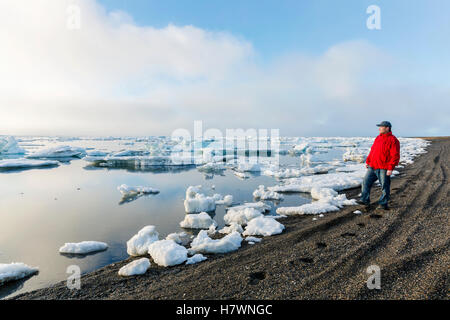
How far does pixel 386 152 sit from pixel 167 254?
431 centimetres

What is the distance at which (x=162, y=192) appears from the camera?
812 centimetres

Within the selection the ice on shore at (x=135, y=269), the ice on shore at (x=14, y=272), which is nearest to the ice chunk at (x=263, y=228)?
the ice on shore at (x=135, y=269)

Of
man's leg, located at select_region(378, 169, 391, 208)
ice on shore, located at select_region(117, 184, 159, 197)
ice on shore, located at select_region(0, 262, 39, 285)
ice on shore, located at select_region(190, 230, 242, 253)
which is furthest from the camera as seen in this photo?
ice on shore, located at select_region(117, 184, 159, 197)

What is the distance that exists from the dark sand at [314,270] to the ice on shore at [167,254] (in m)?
0.11

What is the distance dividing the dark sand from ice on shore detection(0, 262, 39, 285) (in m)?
0.60

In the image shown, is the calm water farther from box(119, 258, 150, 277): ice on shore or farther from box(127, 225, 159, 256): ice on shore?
box(119, 258, 150, 277): ice on shore

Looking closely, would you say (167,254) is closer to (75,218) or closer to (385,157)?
(75,218)

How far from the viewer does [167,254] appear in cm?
287

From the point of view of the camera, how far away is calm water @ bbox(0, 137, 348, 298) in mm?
3342

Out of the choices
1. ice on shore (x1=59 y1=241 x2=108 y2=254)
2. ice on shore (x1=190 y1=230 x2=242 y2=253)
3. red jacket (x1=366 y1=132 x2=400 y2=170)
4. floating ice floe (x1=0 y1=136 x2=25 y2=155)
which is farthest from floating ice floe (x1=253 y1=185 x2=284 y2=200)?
floating ice floe (x1=0 y1=136 x2=25 y2=155)

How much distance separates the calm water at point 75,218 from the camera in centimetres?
334
